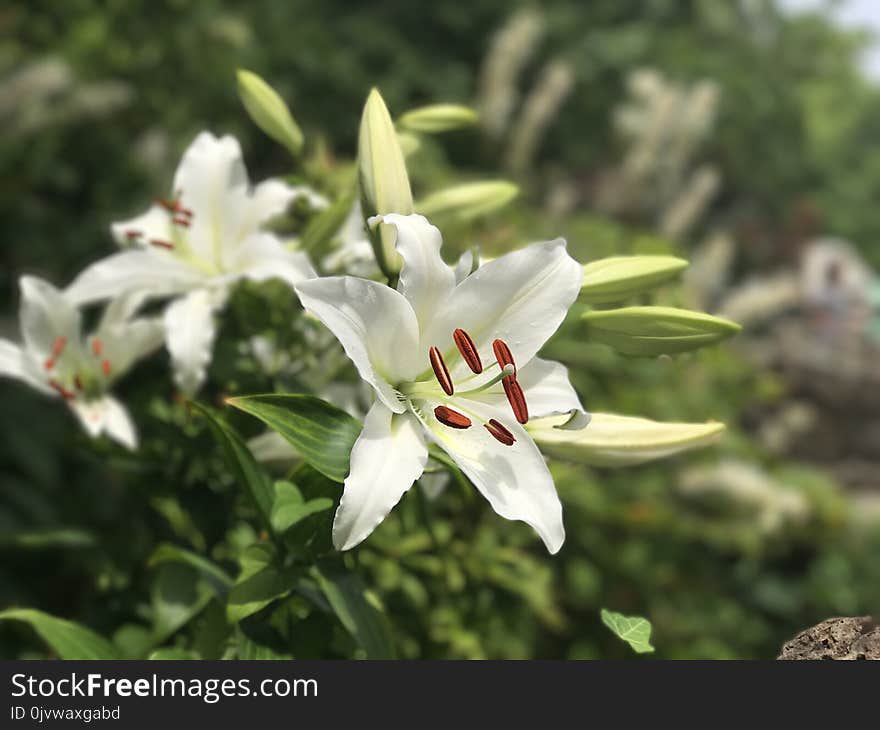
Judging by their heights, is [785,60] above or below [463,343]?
below

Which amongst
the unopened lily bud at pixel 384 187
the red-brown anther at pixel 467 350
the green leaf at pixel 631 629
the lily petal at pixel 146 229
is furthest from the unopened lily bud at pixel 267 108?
the green leaf at pixel 631 629

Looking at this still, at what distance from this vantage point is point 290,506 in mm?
595

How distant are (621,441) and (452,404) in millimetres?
115

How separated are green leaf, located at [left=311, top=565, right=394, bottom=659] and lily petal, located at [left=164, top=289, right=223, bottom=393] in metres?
0.19

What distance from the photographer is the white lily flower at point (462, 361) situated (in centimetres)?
53

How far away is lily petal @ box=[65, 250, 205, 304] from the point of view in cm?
75

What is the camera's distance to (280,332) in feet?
2.60

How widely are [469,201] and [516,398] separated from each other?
0.28m

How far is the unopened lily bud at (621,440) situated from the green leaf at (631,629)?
0.11m

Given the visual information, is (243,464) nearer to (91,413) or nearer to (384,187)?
(384,187)

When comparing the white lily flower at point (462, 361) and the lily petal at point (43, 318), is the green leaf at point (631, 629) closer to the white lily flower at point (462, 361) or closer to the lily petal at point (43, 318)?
the white lily flower at point (462, 361)

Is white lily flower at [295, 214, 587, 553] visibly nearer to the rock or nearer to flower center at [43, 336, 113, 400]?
the rock

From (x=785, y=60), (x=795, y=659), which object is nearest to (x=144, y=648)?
(x=795, y=659)

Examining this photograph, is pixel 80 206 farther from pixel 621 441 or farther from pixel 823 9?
pixel 823 9
